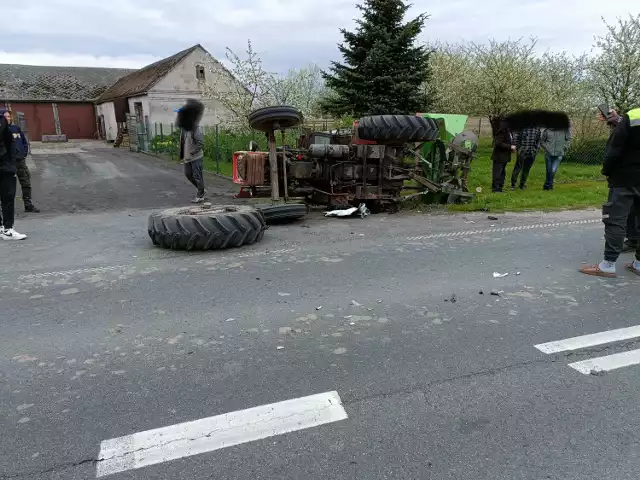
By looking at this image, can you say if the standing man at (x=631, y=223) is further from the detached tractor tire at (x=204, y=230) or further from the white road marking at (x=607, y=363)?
the detached tractor tire at (x=204, y=230)

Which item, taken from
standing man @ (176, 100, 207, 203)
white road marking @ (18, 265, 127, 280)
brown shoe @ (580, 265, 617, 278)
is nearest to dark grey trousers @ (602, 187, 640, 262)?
brown shoe @ (580, 265, 617, 278)

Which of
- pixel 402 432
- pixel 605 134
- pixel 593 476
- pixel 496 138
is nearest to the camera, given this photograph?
pixel 593 476

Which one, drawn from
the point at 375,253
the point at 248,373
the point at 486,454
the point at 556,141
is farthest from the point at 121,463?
the point at 556,141

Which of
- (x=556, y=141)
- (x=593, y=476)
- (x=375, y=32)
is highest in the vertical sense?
(x=375, y=32)

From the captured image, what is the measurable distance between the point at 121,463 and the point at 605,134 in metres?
20.6

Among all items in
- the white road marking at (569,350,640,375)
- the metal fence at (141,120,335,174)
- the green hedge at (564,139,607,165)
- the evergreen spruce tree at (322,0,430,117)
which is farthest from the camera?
the evergreen spruce tree at (322,0,430,117)

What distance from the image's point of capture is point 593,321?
13.3ft

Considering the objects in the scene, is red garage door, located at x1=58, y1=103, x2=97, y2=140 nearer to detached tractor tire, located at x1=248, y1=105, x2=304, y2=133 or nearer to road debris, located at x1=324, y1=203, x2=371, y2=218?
detached tractor tire, located at x1=248, y1=105, x2=304, y2=133

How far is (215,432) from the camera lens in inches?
102

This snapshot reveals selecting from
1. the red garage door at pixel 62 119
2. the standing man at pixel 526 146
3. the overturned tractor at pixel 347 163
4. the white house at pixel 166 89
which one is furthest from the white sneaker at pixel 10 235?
the red garage door at pixel 62 119

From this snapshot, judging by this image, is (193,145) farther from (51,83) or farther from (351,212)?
(51,83)

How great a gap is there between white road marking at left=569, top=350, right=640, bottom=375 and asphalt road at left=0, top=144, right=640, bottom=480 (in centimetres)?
5

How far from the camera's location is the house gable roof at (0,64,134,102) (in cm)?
3959

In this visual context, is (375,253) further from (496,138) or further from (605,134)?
(605,134)
